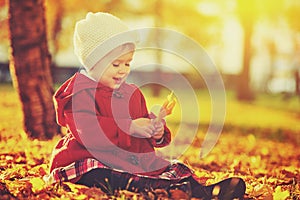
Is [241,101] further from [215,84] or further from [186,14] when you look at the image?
[215,84]

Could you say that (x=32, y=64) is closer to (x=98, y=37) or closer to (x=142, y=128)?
(x=98, y=37)

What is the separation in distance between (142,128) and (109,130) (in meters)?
0.21

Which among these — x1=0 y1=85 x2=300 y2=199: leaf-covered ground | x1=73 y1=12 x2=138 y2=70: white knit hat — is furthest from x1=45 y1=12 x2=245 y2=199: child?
x1=0 y1=85 x2=300 y2=199: leaf-covered ground

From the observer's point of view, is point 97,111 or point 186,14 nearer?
point 97,111

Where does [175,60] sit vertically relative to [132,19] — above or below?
below

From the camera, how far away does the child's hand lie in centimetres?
326

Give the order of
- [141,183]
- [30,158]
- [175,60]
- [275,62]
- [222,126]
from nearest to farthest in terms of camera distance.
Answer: [141,183]
[30,158]
[222,126]
[175,60]
[275,62]

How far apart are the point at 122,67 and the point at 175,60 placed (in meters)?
23.1

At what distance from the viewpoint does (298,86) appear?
28672mm

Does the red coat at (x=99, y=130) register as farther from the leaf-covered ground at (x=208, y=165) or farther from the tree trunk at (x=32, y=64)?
the tree trunk at (x=32, y=64)

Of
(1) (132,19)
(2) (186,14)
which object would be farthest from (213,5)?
(1) (132,19)

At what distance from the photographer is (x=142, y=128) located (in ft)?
10.7

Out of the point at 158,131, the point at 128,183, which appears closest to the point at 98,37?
the point at 158,131

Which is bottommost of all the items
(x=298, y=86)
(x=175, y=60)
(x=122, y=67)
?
(x=298, y=86)
